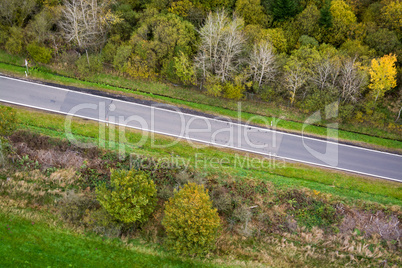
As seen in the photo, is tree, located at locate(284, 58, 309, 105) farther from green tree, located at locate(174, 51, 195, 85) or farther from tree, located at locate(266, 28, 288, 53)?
green tree, located at locate(174, 51, 195, 85)

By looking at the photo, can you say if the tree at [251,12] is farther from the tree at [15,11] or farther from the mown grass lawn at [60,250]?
the mown grass lawn at [60,250]

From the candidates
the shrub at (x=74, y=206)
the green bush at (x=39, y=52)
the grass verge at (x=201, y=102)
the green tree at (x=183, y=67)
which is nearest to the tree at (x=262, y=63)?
the grass verge at (x=201, y=102)

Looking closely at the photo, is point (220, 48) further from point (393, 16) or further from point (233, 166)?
point (393, 16)

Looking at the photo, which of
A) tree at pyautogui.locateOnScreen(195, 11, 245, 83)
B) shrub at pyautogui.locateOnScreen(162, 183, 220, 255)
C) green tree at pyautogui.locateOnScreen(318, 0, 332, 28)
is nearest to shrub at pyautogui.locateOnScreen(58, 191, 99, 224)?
shrub at pyautogui.locateOnScreen(162, 183, 220, 255)

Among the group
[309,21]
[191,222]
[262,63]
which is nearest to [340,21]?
[309,21]

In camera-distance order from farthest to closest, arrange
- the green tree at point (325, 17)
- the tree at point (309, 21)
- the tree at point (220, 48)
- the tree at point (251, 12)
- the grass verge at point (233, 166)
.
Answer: the tree at point (251, 12) → the tree at point (309, 21) → the green tree at point (325, 17) → the tree at point (220, 48) → the grass verge at point (233, 166)
